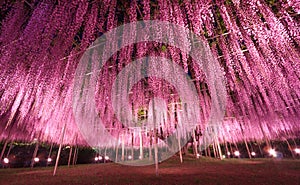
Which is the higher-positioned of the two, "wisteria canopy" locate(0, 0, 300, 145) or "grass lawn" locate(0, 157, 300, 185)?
"wisteria canopy" locate(0, 0, 300, 145)

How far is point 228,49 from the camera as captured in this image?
632 centimetres

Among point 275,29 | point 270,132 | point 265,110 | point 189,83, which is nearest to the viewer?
point 275,29

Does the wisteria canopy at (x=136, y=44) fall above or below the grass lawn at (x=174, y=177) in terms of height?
above

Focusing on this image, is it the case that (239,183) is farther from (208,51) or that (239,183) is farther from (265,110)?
(265,110)

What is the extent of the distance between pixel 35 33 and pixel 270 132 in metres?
24.4

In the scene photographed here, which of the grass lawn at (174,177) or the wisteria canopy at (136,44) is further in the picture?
the grass lawn at (174,177)

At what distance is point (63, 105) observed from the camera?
10.8 meters

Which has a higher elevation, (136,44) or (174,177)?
Answer: (136,44)

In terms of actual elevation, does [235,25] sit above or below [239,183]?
above

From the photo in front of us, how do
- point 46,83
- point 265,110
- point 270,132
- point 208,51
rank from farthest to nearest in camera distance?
point 270,132 → point 265,110 → point 46,83 → point 208,51

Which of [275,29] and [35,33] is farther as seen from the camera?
[35,33]

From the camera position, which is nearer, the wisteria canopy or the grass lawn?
the wisteria canopy

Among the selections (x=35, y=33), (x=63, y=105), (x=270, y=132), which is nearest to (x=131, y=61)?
(x=35, y=33)

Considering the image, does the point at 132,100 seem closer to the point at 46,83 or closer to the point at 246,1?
Answer: the point at 46,83
